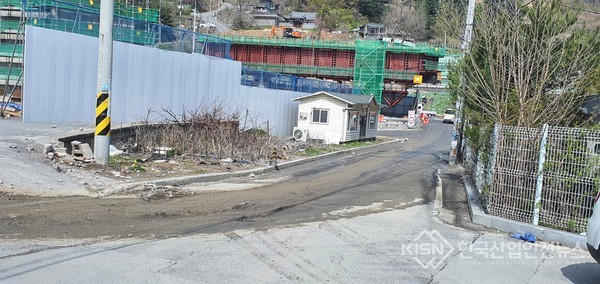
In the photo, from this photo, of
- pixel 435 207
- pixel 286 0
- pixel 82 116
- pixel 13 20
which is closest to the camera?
pixel 435 207

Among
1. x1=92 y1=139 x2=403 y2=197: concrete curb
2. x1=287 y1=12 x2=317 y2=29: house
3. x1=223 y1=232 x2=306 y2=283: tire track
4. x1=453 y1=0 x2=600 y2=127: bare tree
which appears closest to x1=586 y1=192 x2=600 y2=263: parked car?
x1=223 y1=232 x2=306 y2=283: tire track

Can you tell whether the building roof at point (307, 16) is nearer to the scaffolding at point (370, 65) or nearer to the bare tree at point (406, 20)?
the bare tree at point (406, 20)

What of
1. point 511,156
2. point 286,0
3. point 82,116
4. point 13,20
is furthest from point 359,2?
point 511,156

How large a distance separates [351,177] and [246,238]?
1036 cm

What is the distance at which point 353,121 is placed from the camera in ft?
127

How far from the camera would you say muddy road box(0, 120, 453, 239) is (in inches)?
331

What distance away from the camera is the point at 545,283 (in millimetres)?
6945

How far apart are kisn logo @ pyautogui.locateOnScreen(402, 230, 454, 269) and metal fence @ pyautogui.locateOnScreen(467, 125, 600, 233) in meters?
1.82

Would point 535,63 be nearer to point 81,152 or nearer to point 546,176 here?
point 546,176

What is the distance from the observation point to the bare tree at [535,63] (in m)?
12.0

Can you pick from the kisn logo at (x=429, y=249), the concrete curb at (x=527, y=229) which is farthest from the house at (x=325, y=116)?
the kisn logo at (x=429, y=249)

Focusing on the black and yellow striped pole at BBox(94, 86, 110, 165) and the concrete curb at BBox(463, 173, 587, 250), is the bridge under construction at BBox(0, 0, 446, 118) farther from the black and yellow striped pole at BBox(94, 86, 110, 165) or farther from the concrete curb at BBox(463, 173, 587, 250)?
the concrete curb at BBox(463, 173, 587, 250)

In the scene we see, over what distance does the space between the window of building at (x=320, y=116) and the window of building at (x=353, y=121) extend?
174cm

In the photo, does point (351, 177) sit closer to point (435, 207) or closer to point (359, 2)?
point (435, 207)
